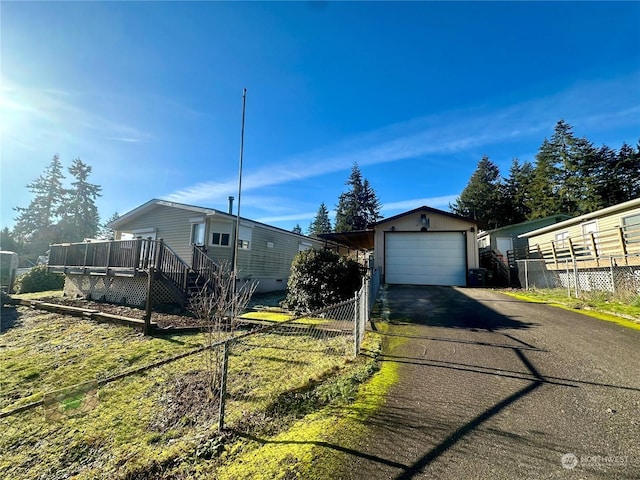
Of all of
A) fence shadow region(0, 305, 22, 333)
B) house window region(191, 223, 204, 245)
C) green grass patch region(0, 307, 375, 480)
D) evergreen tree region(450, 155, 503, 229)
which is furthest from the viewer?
evergreen tree region(450, 155, 503, 229)

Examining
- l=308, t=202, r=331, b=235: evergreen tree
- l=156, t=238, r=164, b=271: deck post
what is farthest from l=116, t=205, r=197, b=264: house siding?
l=308, t=202, r=331, b=235: evergreen tree

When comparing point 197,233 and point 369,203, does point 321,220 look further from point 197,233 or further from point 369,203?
point 197,233

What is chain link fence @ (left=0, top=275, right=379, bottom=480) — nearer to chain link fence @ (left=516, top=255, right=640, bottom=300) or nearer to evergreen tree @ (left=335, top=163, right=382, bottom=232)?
chain link fence @ (left=516, top=255, right=640, bottom=300)

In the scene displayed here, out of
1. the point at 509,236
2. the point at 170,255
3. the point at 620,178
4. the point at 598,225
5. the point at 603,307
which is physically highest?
the point at 620,178

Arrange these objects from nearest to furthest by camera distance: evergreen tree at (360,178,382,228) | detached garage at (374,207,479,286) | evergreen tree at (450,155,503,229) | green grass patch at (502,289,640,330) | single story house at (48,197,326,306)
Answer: green grass patch at (502,289,640,330)
single story house at (48,197,326,306)
detached garage at (374,207,479,286)
evergreen tree at (450,155,503,229)
evergreen tree at (360,178,382,228)

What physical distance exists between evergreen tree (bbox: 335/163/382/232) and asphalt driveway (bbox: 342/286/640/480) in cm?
3784

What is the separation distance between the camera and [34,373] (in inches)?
198

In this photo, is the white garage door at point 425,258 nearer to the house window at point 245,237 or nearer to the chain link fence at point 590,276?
the chain link fence at point 590,276

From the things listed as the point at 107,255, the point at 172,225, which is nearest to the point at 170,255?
the point at 107,255

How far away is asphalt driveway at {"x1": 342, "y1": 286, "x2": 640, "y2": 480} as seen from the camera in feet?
6.72

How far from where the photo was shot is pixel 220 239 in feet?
44.4

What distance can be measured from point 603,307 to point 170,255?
13287 millimetres

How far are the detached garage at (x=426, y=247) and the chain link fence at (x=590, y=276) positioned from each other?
9.69 feet

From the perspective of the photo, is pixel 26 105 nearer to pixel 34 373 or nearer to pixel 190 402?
pixel 34 373
